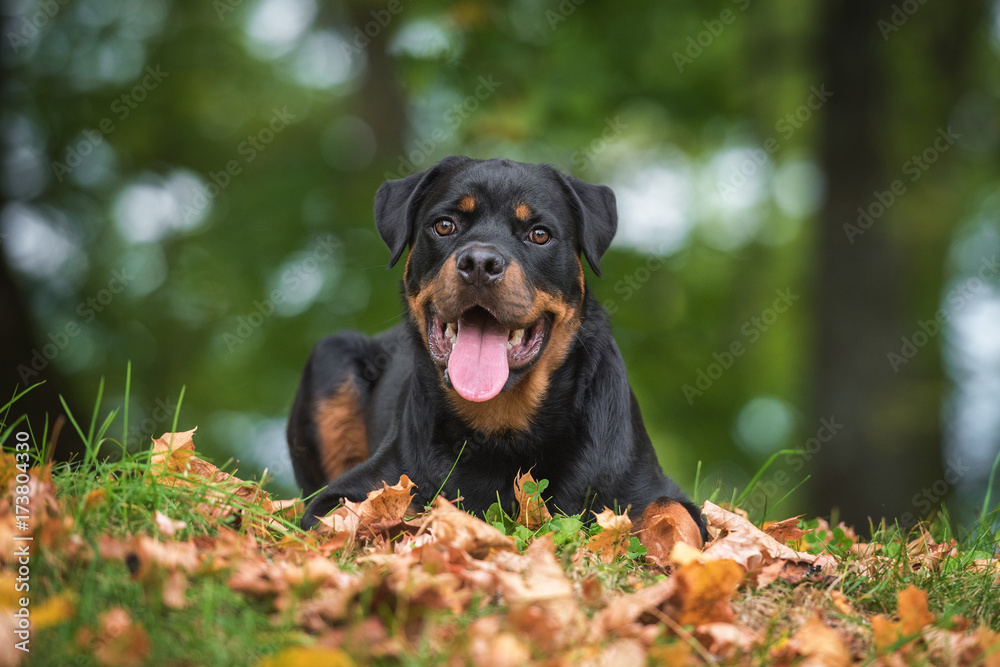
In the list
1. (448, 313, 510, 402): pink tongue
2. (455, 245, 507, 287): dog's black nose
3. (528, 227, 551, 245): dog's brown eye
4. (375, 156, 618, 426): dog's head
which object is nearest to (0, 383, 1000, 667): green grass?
(448, 313, 510, 402): pink tongue

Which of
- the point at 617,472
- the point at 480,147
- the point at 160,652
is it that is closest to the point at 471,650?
the point at 160,652

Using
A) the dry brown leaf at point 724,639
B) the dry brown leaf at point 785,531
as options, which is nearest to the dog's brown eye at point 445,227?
the dry brown leaf at point 785,531

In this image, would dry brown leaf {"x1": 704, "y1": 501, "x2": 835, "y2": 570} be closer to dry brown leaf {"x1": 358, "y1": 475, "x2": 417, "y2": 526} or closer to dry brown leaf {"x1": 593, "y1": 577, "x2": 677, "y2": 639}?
dry brown leaf {"x1": 593, "y1": 577, "x2": 677, "y2": 639}

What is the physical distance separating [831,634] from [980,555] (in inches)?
61.5

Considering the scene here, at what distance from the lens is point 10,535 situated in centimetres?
228

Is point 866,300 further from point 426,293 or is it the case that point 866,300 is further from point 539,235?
point 426,293

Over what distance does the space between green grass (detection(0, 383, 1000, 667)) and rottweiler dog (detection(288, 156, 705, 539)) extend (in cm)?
30

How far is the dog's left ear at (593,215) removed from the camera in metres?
4.16

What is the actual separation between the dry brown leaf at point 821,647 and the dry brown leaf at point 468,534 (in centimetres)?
101

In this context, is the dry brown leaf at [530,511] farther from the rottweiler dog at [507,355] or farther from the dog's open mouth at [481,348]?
the dog's open mouth at [481,348]

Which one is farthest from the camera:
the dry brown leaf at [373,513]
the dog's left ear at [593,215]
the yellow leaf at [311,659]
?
the dog's left ear at [593,215]

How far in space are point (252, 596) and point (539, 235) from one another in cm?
230

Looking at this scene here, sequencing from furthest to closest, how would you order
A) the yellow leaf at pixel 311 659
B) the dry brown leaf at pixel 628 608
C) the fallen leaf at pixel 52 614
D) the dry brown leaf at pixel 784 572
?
the dry brown leaf at pixel 784 572, the dry brown leaf at pixel 628 608, the fallen leaf at pixel 52 614, the yellow leaf at pixel 311 659

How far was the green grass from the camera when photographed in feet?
6.61
